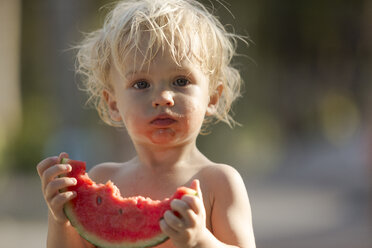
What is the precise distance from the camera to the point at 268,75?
1941 cm

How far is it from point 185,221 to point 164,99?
53 cm

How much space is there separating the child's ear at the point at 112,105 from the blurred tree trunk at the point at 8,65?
1079 centimetres

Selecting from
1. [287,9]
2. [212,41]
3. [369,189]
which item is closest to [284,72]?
[287,9]

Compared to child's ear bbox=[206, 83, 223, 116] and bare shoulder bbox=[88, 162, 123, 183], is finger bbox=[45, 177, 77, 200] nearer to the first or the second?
bare shoulder bbox=[88, 162, 123, 183]

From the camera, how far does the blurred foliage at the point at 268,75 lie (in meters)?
13.7

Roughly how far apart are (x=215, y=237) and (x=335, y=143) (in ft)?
56.6

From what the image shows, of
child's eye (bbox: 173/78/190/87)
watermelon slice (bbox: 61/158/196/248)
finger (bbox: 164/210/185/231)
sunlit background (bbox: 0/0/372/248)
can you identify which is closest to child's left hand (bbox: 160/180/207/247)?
finger (bbox: 164/210/185/231)

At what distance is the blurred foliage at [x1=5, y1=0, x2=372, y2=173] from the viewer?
13.7m

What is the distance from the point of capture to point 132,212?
2.32 metres

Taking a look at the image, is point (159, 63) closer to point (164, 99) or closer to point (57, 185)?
point (164, 99)

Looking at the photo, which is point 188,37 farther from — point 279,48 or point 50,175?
point 279,48

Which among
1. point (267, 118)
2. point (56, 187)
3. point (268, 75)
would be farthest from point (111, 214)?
point (268, 75)

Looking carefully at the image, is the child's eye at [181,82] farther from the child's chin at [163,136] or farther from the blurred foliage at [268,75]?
the blurred foliage at [268,75]

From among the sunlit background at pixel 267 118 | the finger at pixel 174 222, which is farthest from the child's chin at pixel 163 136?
the sunlit background at pixel 267 118
